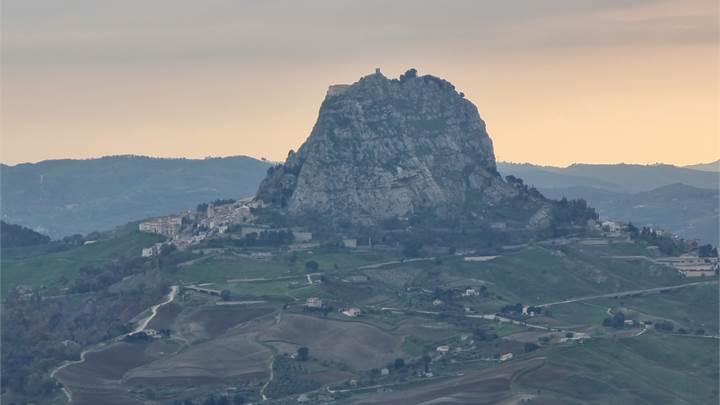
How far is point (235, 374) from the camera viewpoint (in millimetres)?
199000

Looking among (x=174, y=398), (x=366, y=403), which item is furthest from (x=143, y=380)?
(x=366, y=403)

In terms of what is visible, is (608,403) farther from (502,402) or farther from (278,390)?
(278,390)

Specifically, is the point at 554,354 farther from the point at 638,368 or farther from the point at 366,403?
the point at 366,403

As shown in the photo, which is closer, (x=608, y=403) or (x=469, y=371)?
(x=608, y=403)

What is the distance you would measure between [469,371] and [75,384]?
41872 millimetres

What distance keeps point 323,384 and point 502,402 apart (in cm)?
2479

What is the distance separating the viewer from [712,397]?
192750 mm

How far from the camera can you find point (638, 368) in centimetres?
19775

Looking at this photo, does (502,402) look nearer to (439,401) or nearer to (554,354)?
(439,401)

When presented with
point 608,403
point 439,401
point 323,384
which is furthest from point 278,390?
point 608,403

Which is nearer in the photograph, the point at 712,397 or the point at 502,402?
the point at 502,402

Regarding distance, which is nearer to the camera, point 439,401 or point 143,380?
point 439,401

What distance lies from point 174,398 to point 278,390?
10726 millimetres

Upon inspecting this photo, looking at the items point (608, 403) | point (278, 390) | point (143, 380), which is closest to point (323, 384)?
point (278, 390)
